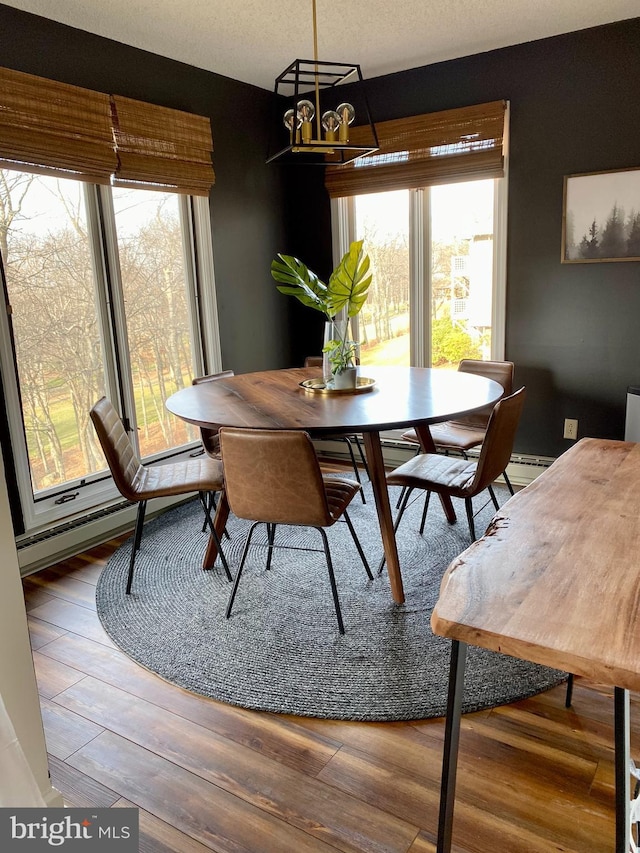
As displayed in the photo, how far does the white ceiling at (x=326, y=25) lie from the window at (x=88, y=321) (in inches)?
29.4

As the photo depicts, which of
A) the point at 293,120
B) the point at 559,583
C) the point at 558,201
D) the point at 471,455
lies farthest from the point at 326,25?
the point at 559,583

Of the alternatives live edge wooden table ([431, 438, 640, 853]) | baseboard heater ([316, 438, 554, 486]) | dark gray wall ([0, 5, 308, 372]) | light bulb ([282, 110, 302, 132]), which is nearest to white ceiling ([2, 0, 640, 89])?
dark gray wall ([0, 5, 308, 372])

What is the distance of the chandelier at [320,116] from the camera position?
2.43 meters

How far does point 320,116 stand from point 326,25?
0.64m

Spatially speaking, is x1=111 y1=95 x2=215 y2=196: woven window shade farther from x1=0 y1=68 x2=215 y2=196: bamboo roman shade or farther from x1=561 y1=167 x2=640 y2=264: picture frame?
x1=561 y1=167 x2=640 y2=264: picture frame

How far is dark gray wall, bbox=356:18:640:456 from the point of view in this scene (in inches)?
129

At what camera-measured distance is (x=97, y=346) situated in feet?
10.7

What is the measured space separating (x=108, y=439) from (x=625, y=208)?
2854 millimetres

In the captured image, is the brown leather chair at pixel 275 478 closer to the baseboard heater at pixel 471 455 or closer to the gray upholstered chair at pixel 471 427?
the gray upholstered chair at pixel 471 427

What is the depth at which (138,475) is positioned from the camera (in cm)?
286

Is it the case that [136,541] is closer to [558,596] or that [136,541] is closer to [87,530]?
[87,530]

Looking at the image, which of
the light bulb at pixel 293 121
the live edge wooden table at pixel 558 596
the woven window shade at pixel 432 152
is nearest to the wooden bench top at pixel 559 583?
the live edge wooden table at pixel 558 596

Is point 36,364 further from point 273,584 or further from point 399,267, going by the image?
point 399,267
